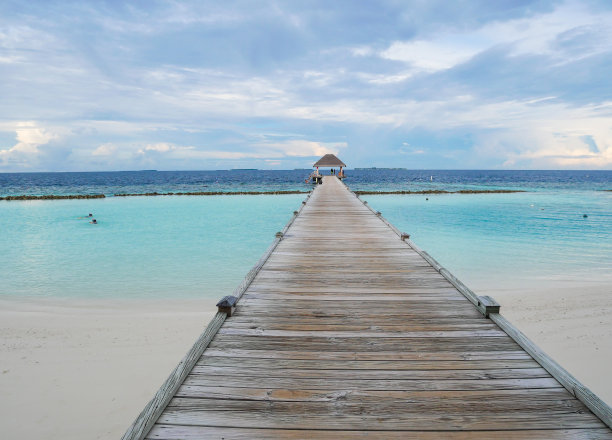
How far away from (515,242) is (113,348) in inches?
593

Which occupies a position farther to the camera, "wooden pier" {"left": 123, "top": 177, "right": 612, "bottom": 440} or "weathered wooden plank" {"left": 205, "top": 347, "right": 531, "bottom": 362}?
"weathered wooden plank" {"left": 205, "top": 347, "right": 531, "bottom": 362}

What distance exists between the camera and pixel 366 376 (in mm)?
2668

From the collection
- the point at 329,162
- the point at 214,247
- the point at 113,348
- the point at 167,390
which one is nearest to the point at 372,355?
the point at 167,390

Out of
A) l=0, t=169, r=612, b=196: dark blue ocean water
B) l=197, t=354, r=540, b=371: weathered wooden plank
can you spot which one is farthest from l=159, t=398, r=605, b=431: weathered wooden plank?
l=0, t=169, r=612, b=196: dark blue ocean water

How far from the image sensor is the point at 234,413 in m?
2.26

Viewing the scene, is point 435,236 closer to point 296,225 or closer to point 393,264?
point 296,225

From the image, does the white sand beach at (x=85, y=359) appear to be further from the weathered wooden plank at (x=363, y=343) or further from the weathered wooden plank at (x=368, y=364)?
the weathered wooden plank at (x=368, y=364)

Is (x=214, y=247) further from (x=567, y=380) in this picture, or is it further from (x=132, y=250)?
(x=567, y=380)

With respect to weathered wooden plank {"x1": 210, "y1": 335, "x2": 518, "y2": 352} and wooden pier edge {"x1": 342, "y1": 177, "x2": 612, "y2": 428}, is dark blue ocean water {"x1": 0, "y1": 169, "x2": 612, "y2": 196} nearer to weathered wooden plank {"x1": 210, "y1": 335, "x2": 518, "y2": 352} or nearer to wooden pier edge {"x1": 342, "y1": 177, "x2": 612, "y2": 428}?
wooden pier edge {"x1": 342, "y1": 177, "x2": 612, "y2": 428}

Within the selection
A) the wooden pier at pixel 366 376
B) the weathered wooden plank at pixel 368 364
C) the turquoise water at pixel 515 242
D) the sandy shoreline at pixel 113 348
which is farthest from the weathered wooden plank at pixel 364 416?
the turquoise water at pixel 515 242

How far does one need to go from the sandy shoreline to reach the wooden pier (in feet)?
7.52

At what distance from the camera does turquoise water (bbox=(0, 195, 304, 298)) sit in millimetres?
9273

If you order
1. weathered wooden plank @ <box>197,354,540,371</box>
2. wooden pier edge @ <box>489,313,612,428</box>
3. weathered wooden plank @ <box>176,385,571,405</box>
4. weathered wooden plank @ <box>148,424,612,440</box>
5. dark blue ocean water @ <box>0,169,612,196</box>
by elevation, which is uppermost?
dark blue ocean water @ <box>0,169,612,196</box>

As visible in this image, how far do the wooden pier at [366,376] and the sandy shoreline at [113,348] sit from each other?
2.29m
